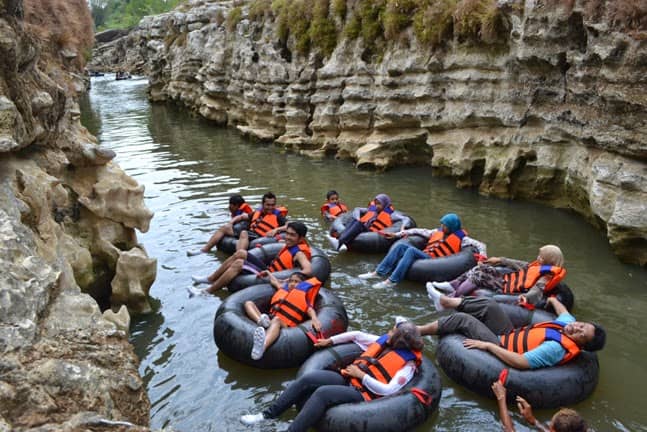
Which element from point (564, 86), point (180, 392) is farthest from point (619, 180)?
point (180, 392)

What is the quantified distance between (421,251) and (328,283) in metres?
1.79

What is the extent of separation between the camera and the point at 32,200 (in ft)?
20.5

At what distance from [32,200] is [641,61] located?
984 centimetres

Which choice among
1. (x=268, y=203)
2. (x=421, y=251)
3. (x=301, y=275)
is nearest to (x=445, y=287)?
(x=421, y=251)

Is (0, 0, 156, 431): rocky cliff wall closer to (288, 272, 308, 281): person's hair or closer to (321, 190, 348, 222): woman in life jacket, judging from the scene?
(288, 272, 308, 281): person's hair

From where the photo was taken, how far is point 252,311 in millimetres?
7555

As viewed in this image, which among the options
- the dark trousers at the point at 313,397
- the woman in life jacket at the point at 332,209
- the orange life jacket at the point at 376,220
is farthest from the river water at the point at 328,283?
the orange life jacket at the point at 376,220

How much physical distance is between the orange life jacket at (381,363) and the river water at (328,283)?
2.37ft

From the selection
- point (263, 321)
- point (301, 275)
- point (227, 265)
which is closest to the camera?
point (263, 321)

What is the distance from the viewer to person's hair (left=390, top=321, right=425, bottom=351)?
19.8 ft

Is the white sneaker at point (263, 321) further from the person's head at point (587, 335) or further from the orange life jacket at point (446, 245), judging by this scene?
the orange life jacket at point (446, 245)

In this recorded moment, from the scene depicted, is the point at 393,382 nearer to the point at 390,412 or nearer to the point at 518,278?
the point at 390,412

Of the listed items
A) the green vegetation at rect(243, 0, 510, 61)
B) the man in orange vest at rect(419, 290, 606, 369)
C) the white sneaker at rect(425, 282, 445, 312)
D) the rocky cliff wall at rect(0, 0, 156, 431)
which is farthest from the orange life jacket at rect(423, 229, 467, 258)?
the green vegetation at rect(243, 0, 510, 61)

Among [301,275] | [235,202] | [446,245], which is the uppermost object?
[235,202]
